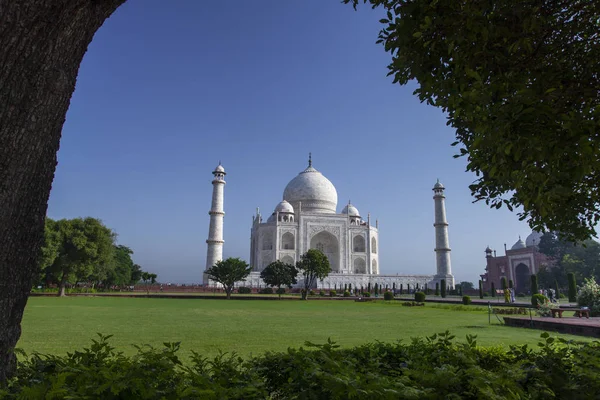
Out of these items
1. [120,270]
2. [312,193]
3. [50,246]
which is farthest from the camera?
[312,193]

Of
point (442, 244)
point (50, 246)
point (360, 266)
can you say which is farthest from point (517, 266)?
point (50, 246)

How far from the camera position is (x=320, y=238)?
49.6 meters

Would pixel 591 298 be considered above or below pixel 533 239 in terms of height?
below

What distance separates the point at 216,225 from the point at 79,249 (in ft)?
61.9

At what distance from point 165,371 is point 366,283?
43.6 m

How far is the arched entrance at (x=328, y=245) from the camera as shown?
158 feet

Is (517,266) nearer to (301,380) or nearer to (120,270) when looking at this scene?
(120,270)

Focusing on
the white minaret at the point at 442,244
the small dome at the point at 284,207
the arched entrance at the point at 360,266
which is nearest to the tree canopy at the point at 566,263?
the white minaret at the point at 442,244

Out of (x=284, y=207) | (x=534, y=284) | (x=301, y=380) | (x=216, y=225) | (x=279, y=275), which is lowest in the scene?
(x=301, y=380)

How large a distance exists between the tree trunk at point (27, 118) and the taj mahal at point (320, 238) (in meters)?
39.8

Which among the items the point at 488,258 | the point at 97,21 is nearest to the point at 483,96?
the point at 97,21

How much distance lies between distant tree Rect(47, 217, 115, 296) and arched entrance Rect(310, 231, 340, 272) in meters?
25.9

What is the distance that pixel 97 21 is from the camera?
2.62 metres

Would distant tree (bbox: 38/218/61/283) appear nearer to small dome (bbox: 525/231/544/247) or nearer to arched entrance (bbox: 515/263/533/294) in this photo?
arched entrance (bbox: 515/263/533/294)
